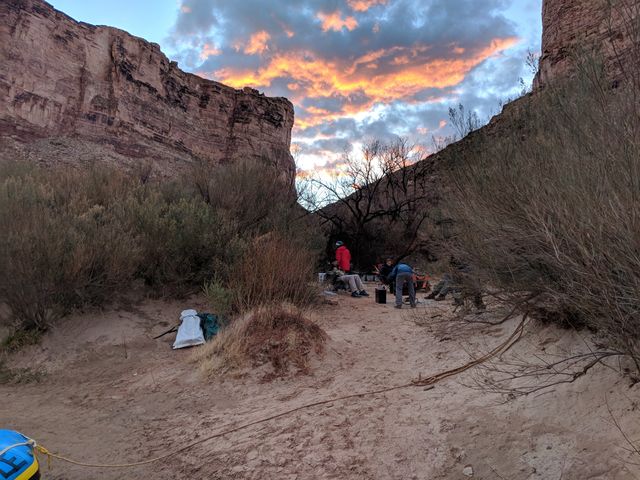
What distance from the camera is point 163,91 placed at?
3450 cm

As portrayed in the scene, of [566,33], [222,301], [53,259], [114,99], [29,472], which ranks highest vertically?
[114,99]

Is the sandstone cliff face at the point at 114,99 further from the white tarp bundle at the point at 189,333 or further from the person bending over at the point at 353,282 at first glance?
the white tarp bundle at the point at 189,333

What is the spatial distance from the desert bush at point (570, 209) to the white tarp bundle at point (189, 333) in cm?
396

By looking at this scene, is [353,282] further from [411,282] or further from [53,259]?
[53,259]

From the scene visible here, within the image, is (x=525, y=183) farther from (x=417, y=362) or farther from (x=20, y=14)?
(x=20, y=14)

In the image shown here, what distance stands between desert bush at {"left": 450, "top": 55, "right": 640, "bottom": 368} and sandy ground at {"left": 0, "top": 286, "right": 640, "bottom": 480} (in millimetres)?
551

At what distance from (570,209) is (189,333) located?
16.8 ft

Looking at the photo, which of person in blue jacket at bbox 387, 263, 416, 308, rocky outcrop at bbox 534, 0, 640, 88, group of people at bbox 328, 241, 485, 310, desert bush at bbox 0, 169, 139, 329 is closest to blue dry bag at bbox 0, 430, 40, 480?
desert bush at bbox 0, 169, 139, 329

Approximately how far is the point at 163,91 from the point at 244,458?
120 feet

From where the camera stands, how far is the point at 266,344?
17.0ft

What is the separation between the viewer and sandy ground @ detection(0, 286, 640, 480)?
8.16ft

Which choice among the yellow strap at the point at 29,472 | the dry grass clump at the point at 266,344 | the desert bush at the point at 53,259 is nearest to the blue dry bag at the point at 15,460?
the yellow strap at the point at 29,472

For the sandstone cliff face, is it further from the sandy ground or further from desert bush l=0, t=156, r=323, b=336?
the sandy ground

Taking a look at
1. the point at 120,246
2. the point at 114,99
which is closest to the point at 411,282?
the point at 120,246
